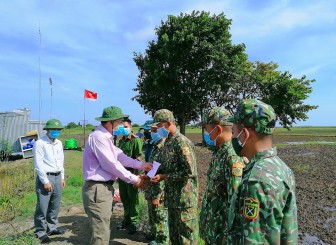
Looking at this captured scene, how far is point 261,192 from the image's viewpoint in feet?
5.79

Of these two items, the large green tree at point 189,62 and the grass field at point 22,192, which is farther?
the large green tree at point 189,62

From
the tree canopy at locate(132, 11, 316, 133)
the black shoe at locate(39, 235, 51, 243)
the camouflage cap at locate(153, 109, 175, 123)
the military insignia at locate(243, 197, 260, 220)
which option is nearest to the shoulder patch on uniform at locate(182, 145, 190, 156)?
the camouflage cap at locate(153, 109, 175, 123)

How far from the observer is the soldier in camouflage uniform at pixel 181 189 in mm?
4039

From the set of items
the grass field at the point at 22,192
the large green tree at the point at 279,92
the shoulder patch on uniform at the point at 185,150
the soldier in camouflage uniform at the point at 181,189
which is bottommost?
the grass field at the point at 22,192

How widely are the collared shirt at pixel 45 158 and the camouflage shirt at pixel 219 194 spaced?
3.12 m

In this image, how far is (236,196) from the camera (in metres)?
1.96

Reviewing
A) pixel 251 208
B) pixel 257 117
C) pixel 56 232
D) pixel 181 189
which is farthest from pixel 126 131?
pixel 251 208

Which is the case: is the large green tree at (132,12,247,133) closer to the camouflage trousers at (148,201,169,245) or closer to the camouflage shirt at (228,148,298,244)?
the camouflage trousers at (148,201,169,245)

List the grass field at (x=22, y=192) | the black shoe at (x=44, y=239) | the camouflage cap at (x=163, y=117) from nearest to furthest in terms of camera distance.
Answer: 1. the camouflage cap at (x=163, y=117)
2. the black shoe at (x=44, y=239)
3. the grass field at (x=22, y=192)

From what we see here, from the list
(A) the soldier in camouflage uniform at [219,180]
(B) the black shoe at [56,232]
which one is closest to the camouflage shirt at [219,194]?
(A) the soldier in camouflage uniform at [219,180]

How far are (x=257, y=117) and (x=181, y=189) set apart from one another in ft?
7.67

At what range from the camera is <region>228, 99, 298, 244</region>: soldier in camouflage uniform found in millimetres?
1766

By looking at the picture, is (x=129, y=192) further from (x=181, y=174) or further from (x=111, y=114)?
(x=111, y=114)

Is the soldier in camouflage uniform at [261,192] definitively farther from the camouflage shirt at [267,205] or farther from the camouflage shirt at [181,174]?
the camouflage shirt at [181,174]
